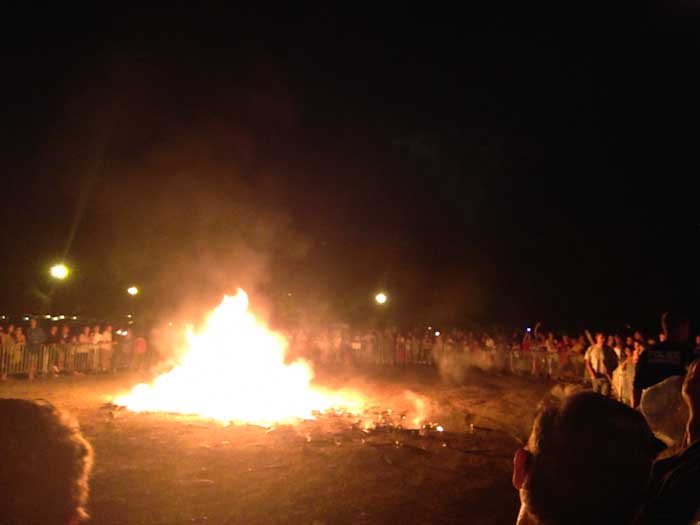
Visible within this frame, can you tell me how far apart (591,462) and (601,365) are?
1295cm

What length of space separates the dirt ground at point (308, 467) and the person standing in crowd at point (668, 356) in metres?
2.29

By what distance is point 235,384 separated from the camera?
16344 millimetres

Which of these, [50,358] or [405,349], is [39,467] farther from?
[405,349]

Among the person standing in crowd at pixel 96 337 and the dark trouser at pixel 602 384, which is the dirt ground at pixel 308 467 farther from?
the person standing in crowd at pixel 96 337

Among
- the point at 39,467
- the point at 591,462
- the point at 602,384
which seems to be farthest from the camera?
the point at 602,384

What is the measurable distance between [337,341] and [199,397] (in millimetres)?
10500

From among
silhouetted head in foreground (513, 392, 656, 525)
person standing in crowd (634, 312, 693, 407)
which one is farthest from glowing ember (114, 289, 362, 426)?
silhouetted head in foreground (513, 392, 656, 525)

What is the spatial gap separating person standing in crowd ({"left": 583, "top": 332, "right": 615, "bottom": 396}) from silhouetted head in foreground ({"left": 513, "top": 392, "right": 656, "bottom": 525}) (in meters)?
12.6

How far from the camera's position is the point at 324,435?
1078cm

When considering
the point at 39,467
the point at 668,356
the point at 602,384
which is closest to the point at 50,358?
the point at 39,467

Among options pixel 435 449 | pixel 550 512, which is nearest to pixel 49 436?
pixel 550 512

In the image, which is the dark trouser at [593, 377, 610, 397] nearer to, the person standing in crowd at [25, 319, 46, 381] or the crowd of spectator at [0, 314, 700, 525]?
the crowd of spectator at [0, 314, 700, 525]

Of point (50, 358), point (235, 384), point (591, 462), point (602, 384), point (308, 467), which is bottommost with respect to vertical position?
point (308, 467)

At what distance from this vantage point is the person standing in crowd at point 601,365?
1329 centimetres
